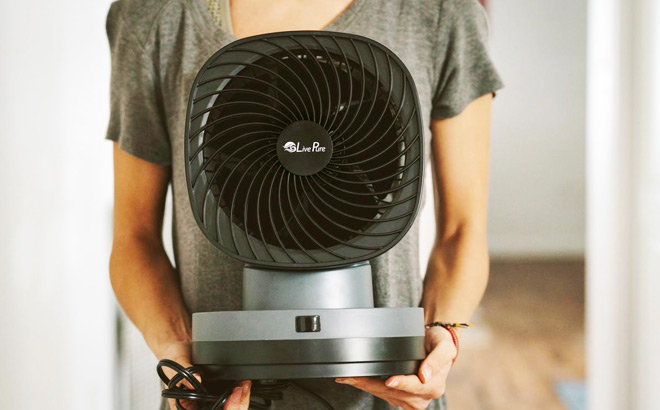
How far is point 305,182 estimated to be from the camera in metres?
0.54

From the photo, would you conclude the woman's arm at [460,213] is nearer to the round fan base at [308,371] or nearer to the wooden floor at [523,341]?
the round fan base at [308,371]

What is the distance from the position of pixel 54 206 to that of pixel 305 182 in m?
0.76

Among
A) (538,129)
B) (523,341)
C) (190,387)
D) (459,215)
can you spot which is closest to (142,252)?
(190,387)

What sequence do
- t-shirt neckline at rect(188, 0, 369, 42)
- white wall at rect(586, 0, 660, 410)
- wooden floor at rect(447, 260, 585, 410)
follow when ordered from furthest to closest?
wooden floor at rect(447, 260, 585, 410) → white wall at rect(586, 0, 660, 410) → t-shirt neckline at rect(188, 0, 369, 42)

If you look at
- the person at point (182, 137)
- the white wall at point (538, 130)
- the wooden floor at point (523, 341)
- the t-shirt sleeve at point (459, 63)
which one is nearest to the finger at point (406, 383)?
the person at point (182, 137)

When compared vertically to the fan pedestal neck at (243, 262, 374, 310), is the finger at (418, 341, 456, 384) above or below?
below

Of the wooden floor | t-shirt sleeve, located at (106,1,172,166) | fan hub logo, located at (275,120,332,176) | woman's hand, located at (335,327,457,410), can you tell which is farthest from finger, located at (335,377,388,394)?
the wooden floor

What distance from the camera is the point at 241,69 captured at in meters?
0.54

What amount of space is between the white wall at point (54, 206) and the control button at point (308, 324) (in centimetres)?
75

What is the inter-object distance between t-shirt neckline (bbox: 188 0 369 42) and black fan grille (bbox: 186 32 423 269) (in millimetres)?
228

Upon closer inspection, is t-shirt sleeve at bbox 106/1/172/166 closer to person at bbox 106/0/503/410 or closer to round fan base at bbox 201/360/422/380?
person at bbox 106/0/503/410

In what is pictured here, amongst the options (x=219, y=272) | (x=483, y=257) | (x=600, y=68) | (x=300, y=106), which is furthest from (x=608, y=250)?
(x=300, y=106)

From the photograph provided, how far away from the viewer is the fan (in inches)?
20.6

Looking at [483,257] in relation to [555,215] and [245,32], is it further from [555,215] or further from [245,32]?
[555,215]
